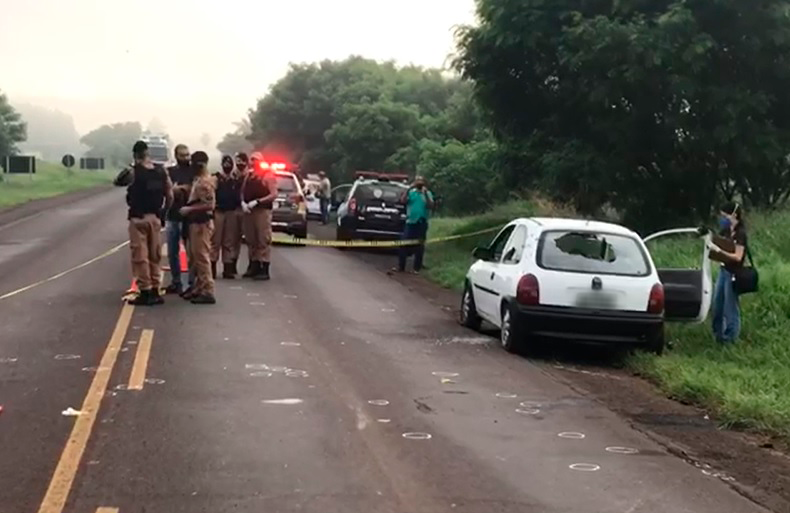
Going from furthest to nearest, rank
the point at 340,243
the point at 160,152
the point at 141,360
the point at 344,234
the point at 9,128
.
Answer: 1. the point at 9,128
2. the point at 160,152
3. the point at 344,234
4. the point at 340,243
5. the point at 141,360

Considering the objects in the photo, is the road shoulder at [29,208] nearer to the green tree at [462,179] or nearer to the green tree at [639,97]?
the green tree at [462,179]

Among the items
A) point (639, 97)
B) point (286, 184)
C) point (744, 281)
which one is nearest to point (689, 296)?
point (744, 281)

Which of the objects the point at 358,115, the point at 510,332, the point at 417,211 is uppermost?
the point at 358,115

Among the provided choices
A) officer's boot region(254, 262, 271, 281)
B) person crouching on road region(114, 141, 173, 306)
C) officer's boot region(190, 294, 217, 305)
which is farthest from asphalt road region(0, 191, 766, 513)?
officer's boot region(254, 262, 271, 281)

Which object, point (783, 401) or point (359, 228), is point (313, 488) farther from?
point (359, 228)

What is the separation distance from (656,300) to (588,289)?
2.38ft

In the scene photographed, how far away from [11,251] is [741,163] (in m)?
14.2

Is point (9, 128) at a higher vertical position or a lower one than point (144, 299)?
higher

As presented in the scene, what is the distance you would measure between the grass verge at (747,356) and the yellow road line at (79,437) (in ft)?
16.6

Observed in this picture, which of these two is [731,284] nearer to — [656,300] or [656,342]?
[656,300]

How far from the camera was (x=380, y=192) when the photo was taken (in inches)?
1061

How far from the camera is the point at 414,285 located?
1994 centimetres

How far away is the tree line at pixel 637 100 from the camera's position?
19.4 metres

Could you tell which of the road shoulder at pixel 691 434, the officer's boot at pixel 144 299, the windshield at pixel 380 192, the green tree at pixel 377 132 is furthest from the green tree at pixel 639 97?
the green tree at pixel 377 132
